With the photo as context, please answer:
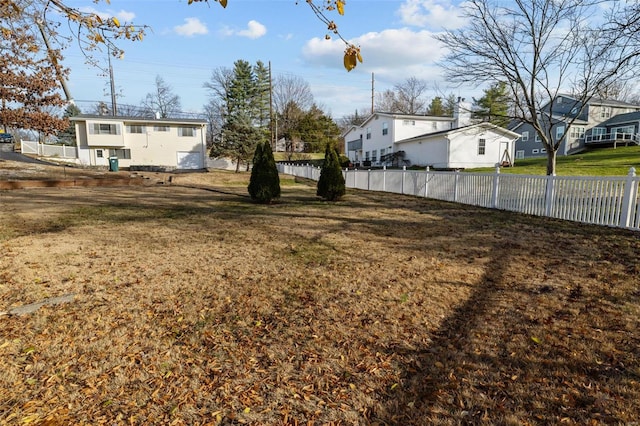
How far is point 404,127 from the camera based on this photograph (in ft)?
106

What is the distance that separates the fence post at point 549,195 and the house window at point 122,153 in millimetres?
32718

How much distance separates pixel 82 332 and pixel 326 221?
5318 mm

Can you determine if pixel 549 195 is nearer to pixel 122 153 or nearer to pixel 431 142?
pixel 431 142

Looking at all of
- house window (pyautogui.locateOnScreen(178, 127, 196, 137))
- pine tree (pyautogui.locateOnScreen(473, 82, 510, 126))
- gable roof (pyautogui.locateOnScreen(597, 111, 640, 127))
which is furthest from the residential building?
house window (pyautogui.locateOnScreen(178, 127, 196, 137))

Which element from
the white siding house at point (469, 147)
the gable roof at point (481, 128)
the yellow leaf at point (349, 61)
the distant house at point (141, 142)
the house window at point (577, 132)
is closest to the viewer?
the yellow leaf at point (349, 61)

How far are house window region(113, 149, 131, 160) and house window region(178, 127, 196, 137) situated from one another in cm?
473

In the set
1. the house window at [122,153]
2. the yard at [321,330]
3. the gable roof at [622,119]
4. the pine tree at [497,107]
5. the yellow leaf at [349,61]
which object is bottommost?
the yard at [321,330]

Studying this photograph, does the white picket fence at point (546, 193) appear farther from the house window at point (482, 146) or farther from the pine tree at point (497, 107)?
the house window at point (482, 146)

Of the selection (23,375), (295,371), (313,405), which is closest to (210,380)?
(295,371)

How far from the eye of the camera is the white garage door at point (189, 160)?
1277 inches

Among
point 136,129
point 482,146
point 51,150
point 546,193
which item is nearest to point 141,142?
point 136,129

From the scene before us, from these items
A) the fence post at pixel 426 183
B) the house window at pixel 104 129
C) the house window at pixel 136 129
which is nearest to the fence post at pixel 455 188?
the fence post at pixel 426 183

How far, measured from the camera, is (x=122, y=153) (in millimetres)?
31312

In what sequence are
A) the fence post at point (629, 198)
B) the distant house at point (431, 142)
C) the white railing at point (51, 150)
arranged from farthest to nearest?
the white railing at point (51, 150) < the distant house at point (431, 142) < the fence post at point (629, 198)
